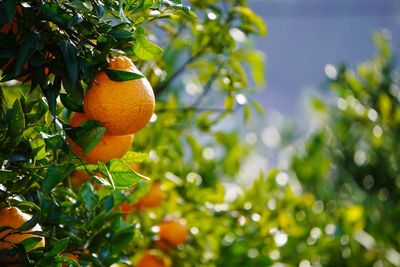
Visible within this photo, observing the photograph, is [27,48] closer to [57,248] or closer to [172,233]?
[57,248]

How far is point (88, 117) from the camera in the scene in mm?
774

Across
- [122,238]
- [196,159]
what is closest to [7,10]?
[122,238]

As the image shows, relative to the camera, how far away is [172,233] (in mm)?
1251

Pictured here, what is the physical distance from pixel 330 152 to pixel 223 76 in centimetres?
149

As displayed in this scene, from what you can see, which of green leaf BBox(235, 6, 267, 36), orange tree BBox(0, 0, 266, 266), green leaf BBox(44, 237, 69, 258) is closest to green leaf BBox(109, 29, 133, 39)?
orange tree BBox(0, 0, 266, 266)

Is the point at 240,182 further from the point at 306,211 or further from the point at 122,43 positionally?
the point at 122,43

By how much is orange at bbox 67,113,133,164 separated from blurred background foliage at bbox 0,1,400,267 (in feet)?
0.04

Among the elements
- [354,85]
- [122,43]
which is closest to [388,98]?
[354,85]

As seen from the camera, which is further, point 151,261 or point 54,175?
point 151,261

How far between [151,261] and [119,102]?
542mm

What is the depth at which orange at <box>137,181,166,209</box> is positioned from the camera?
125cm

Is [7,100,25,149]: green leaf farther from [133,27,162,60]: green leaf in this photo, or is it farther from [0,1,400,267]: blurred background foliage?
[133,27,162,60]: green leaf

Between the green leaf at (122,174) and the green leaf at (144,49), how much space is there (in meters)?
0.11

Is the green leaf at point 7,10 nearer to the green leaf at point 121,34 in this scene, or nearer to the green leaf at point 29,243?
the green leaf at point 121,34
